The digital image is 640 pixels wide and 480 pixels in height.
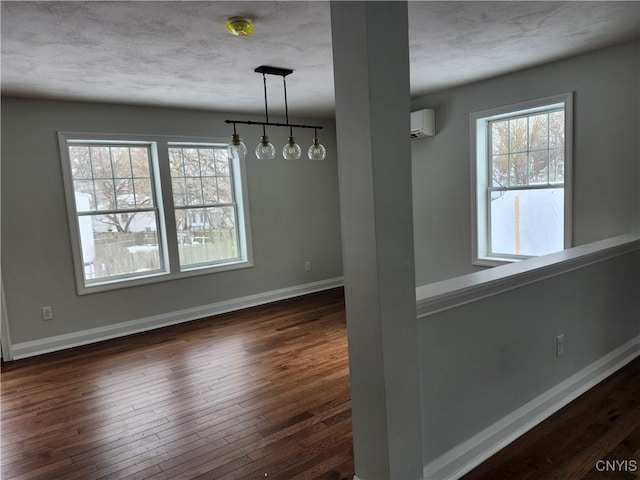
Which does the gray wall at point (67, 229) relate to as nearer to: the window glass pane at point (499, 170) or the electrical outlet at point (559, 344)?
the window glass pane at point (499, 170)

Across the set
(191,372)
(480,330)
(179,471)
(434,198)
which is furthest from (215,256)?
(480,330)

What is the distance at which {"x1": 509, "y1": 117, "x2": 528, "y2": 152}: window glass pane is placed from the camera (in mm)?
4207

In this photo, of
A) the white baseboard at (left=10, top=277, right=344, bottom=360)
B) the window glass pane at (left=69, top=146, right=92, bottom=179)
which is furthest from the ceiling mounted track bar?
the white baseboard at (left=10, top=277, right=344, bottom=360)

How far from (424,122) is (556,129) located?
1.36 meters

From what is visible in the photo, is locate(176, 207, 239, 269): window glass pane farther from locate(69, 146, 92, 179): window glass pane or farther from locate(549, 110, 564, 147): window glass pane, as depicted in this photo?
locate(549, 110, 564, 147): window glass pane

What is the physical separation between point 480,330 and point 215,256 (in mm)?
3959

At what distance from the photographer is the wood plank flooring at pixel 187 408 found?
2.27 meters

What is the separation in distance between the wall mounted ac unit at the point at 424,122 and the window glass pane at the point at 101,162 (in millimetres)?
3394

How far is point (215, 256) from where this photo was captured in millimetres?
5418

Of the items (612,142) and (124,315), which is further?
(124,315)

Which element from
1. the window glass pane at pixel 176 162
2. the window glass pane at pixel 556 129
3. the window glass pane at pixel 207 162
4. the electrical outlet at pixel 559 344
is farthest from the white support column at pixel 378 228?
the window glass pane at pixel 207 162

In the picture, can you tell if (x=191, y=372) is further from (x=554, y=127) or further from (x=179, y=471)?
(x=554, y=127)

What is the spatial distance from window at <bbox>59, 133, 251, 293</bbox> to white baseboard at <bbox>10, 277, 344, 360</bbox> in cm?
44

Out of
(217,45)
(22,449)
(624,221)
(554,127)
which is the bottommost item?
(22,449)
